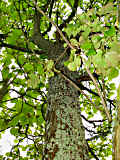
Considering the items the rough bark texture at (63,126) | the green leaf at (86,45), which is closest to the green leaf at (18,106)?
the rough bark texture at (63,126)

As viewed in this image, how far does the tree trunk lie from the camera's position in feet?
4.54

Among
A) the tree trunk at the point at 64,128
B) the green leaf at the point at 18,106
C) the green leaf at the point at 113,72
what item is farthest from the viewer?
the green leaf at the point at 18,106

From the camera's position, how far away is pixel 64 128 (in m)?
1.58

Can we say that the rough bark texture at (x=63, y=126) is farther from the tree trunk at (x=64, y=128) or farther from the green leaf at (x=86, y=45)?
the green leaf at (x=86, y=45)

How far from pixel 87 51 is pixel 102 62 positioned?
178mm

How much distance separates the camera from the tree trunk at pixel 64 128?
4.54 feet

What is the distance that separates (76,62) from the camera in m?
1.16

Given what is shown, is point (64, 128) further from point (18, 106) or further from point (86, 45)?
point (18, 106)

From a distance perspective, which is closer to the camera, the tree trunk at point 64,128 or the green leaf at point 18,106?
the tree trunk at point 64,128

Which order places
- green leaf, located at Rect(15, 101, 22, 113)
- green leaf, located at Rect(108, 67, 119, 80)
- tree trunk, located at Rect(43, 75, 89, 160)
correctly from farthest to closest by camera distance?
green leaf, located at Rect(15, 101, 22, 113), tree trunk, located at Rect(43, 75, 89, 160), green leaf, located at Rect(108, 67, 119, 80)

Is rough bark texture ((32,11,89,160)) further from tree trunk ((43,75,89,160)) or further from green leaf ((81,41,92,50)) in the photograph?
green leaf ((81,41,92,50))

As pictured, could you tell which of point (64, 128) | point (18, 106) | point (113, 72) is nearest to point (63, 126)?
point (64, 128)

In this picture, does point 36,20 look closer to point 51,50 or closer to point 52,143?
point 51,50

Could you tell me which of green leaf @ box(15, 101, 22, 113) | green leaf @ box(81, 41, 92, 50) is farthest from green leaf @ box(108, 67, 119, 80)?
green leaf @ box(15, 101, 22, 113)
